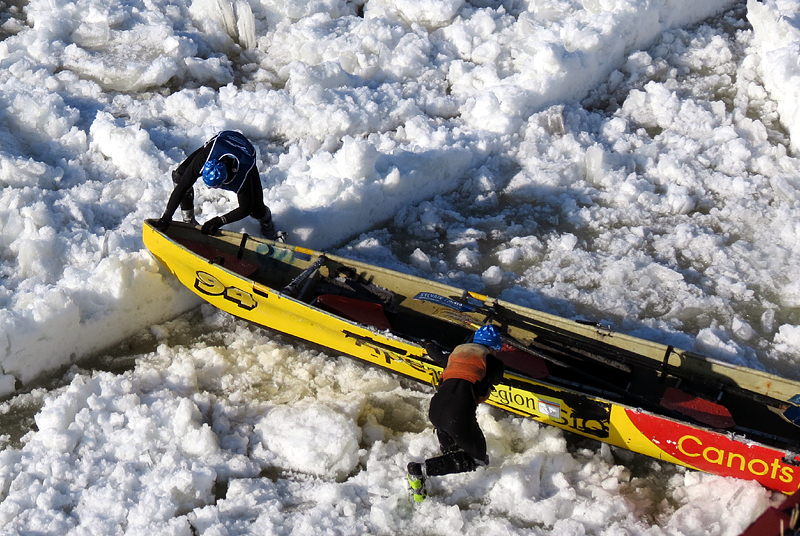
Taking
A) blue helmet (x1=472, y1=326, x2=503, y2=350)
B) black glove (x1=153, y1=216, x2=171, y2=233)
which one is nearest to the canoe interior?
black glove (x1=153, y1=216, x2=171, y2=233)

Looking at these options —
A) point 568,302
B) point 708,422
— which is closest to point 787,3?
point 568,302

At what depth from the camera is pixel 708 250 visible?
8.05 meters

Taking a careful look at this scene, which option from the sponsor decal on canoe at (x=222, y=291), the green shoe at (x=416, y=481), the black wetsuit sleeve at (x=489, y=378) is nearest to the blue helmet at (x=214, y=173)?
the sponsor decal on canoe at (x=222, y=291)

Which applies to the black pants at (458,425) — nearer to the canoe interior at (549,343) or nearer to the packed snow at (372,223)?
the packed snow at (372,223)

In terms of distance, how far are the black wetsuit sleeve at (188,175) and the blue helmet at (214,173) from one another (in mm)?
208

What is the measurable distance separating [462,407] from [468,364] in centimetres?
34

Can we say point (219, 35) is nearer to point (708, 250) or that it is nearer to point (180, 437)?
A: point (180, 437)

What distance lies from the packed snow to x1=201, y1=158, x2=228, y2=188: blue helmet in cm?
119

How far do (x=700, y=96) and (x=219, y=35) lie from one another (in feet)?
24.7

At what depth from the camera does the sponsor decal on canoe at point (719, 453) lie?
523 cm

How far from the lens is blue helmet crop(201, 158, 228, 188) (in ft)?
21.6

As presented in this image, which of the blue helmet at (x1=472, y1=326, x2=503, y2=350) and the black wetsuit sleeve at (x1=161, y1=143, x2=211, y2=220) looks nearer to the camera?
the blue helmet at (x1=472, y1=326, x2=503, y2=350)

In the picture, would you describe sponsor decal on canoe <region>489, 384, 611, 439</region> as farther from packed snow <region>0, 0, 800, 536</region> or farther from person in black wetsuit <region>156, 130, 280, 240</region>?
person in black wetsuit <region>156, 130, 280, 240</region>

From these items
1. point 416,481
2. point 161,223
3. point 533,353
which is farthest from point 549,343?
point 161,223
